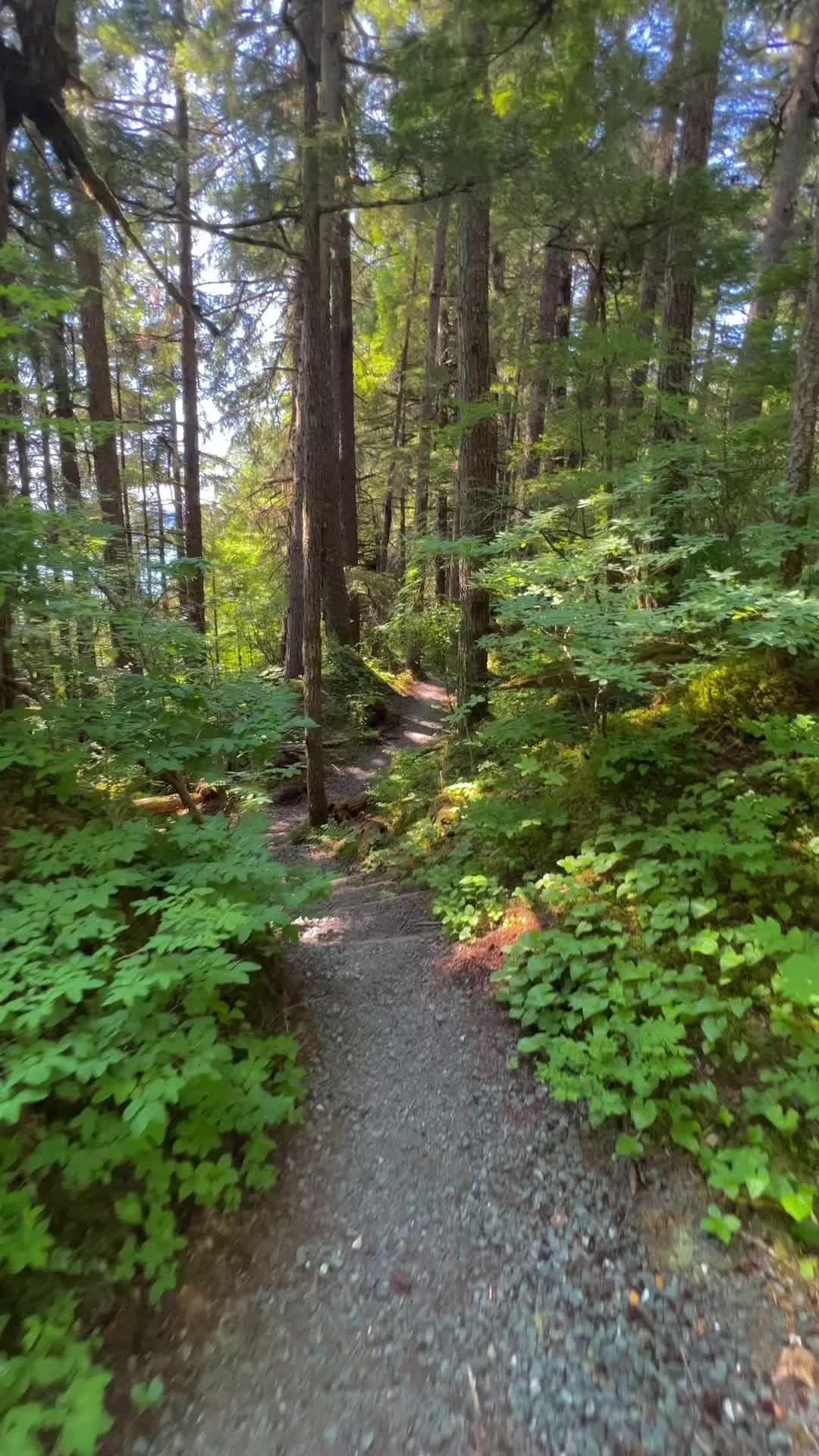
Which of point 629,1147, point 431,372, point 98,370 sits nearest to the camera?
point 629,1147

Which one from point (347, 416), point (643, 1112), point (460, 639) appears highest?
point (347, 416)

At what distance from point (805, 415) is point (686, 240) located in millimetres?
4306

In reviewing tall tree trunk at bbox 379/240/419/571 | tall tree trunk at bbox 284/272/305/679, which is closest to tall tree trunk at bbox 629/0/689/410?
tall tree trunk at bbox 284/272/305/679

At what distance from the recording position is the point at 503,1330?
2.20 metres

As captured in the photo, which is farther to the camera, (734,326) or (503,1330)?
(734,326)

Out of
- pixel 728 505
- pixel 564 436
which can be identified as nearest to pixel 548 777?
pixel 728 505

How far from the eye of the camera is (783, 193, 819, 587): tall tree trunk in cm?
436

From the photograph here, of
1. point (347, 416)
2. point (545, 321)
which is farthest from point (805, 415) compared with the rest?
point (347, 416)

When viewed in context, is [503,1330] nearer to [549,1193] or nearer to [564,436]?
[549,1193]

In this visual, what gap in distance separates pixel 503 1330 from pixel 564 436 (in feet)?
26.9

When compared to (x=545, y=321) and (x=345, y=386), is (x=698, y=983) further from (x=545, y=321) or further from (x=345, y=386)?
(x=345, y=386)

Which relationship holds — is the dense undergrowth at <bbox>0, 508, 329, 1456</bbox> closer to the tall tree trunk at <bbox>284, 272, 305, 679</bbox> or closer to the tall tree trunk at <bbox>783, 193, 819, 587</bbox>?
the tall tree trunk at <bbox>783, 193, 819, 587</bbox>

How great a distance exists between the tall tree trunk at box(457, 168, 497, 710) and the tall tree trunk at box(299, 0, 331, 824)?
5.70 ft

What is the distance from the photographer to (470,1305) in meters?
2.29
